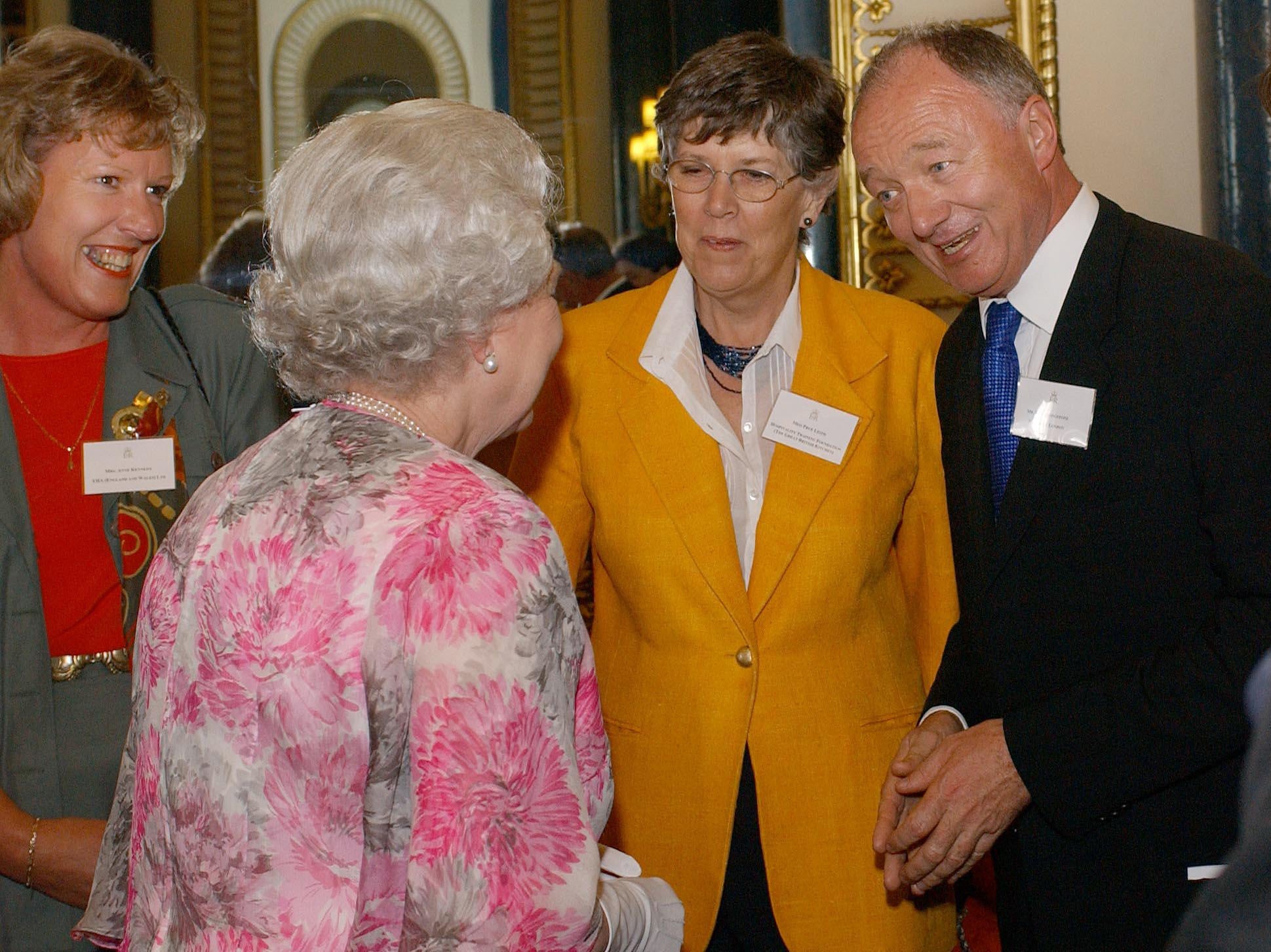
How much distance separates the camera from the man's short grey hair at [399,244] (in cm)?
131

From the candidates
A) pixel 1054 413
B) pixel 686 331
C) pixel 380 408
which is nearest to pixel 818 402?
pixel 686 331

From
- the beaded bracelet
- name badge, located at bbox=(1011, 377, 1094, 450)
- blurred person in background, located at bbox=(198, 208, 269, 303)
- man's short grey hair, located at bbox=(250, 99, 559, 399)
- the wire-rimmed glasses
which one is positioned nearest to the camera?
man's short grey hair, located at bbox=(250, 99, 559, 399)

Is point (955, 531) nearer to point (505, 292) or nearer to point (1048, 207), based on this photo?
point (1048, 207)

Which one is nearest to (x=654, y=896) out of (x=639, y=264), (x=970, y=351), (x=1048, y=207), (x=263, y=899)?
(x=263, y=899)

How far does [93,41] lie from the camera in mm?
2232

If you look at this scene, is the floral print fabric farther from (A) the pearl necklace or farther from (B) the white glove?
(B) the white glove

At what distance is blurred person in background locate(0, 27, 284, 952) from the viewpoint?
210 cm

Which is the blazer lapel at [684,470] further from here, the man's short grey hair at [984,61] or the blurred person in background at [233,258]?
the blurred person in background at [233,258]

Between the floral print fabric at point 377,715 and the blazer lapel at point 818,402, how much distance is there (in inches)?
33.0

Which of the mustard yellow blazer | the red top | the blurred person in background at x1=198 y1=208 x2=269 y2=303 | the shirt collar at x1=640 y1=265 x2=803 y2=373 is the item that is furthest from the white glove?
the blurred person in background at x1=198 y1=208 x2=269 y2=303

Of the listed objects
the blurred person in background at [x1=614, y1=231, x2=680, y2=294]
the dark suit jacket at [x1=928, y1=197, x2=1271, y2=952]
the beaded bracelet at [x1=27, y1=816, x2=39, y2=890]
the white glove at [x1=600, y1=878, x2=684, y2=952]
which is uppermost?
the blurred person in background at [x1=614, y1=231, x2=680, y2=294]

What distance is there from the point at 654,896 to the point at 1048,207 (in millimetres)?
1183

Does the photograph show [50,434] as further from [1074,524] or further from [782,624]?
[1074,524]

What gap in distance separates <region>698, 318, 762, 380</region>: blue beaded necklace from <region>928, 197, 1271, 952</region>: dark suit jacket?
653 millimetres
